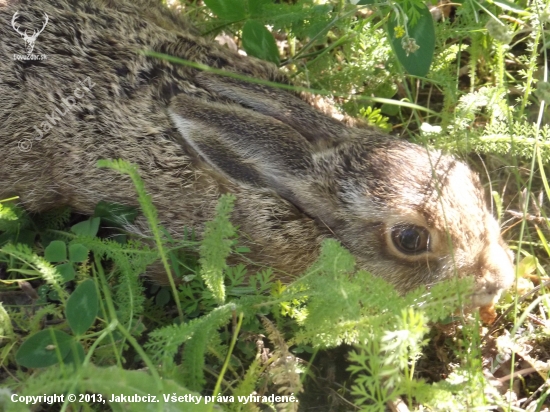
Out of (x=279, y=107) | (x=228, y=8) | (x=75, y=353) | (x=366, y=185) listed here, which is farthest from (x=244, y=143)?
(x=75, y=353)

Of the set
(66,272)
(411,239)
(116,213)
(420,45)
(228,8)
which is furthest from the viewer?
(228,8)

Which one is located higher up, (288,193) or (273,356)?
(288,193)

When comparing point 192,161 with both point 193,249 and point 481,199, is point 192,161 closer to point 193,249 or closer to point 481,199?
point 193,249

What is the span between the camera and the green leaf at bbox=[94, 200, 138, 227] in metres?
3.96

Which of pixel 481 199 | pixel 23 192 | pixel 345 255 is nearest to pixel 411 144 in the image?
pixel 481 199

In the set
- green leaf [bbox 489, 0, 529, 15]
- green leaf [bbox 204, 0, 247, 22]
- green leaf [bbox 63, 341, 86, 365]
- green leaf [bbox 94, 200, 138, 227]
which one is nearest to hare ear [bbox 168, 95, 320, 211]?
green leaf [bbox 94, 200, 138, 227]

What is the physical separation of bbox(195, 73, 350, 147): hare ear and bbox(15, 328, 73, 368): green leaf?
66.1 inches

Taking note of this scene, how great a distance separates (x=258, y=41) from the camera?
14.9 feet

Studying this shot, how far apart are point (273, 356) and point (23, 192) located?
1.89m

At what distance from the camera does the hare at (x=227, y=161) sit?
382cm

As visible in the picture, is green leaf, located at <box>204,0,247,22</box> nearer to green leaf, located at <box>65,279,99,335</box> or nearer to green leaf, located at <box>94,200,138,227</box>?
green leaf, located at <box>94,200,138,227</box>

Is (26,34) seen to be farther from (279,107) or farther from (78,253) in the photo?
(279,107)

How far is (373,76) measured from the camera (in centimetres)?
471

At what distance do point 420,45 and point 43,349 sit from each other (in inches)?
108
